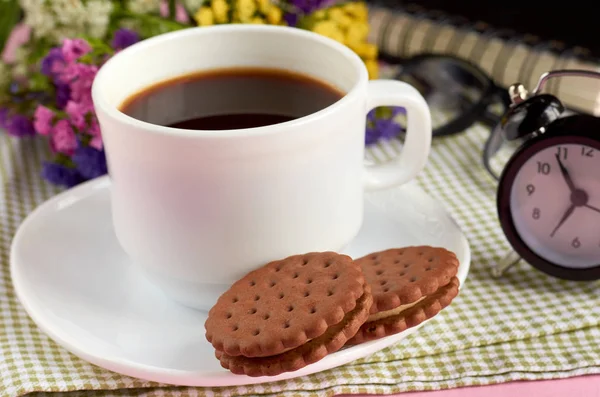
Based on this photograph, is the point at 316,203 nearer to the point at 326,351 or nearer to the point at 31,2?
the point at 326,351

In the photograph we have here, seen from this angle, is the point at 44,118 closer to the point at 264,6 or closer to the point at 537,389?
the point at 264,6

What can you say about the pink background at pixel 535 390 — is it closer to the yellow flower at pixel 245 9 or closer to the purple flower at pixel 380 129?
the purple flower at pixel 380 129

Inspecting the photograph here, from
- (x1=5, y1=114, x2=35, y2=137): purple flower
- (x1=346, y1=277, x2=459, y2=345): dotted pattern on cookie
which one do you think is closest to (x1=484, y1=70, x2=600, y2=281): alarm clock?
(x1=346, y1=277, x2=459, y2=345): dotted pattern on cookie

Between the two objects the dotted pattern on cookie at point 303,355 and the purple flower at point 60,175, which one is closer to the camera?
the dotted pattern on cookie at point 303,355

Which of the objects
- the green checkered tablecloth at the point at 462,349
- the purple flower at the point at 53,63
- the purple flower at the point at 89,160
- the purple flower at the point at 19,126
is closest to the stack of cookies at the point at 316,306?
the green checkered tablecloth at the point at 462,349

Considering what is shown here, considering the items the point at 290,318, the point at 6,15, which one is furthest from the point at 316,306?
the point at 6,15
